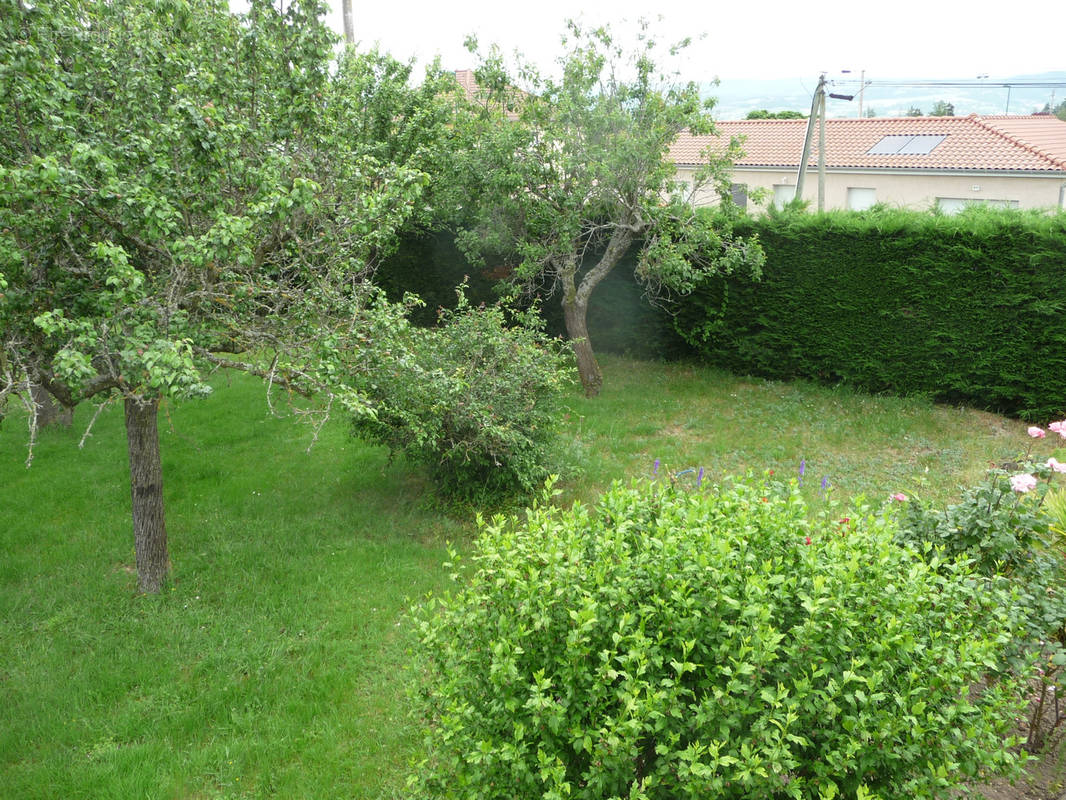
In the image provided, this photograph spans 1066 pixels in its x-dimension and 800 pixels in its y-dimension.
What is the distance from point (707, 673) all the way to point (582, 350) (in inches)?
344

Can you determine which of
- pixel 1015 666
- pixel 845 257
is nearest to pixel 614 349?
pixel 845 257

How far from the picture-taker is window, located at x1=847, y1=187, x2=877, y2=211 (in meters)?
22.3

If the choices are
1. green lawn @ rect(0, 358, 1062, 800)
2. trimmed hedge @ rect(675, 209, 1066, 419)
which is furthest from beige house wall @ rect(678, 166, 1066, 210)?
green lawn @ rect(0, 358, 1062, 800)

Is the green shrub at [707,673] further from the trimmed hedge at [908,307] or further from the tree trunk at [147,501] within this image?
the trimmed hedge at [908,307]

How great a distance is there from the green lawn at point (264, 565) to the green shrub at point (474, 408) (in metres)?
0.53

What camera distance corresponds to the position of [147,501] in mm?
6164

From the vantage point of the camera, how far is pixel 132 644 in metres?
5.50

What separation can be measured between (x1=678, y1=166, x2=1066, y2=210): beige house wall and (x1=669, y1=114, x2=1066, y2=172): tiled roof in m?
0.28

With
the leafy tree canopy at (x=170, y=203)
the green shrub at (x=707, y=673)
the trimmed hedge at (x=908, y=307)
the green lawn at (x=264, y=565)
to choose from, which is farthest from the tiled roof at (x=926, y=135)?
the green shrub at (x=707, y=673)

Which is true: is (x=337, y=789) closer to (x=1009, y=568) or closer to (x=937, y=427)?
(x=1009, y=568)

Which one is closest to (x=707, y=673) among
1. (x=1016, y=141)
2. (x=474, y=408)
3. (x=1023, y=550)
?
(x=1023, y=550)

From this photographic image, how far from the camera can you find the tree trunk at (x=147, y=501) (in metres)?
6.04

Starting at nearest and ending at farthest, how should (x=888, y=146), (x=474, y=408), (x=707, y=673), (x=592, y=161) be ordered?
1. (x=707, y=673)
2. (x=474, y=408)
3. (x=592, y=161)
4. (x=888, y=146)

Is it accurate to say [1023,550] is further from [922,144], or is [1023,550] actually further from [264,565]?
[922,144]
